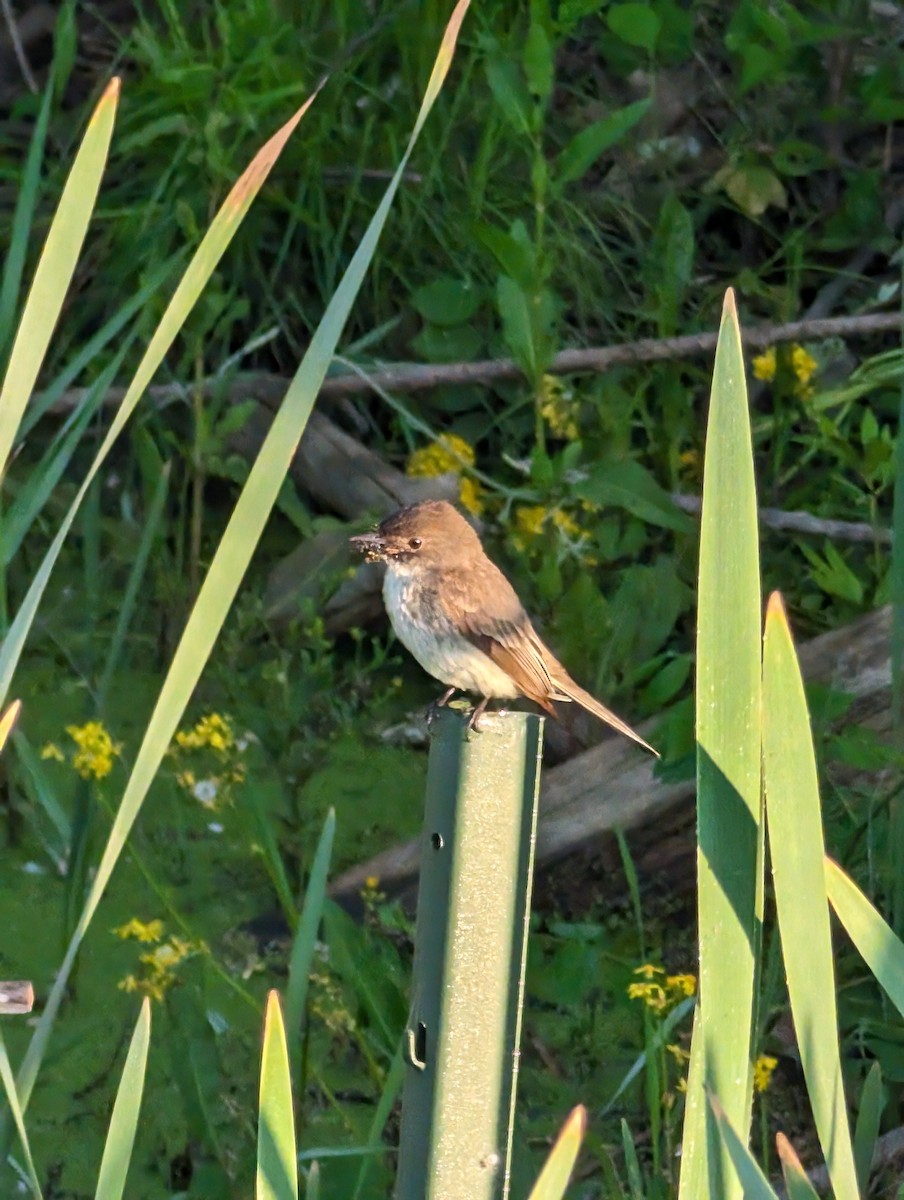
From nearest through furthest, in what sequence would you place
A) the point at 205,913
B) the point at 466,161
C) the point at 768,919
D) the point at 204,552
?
the point at 768,919 < the point at 205,913 < the point at 204,552 < the point at 466,161

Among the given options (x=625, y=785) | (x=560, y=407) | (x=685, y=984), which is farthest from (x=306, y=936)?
(x=560, y=407)

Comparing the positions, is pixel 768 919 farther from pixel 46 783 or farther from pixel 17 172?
pixel 17 172

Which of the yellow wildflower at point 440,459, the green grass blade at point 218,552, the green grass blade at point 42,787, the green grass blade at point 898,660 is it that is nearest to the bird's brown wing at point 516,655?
the green grass blade at point 898,660

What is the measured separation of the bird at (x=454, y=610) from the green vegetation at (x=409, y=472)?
1.10 feet

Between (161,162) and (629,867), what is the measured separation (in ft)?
8.25

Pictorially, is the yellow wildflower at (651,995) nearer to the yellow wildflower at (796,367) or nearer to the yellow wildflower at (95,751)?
the yellow wildflower at (95,751)

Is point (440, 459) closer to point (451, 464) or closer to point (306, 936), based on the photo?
point (451, 464)

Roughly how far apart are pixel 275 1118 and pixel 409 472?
328 centimetres

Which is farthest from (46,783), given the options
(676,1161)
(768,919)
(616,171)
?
(616,171)

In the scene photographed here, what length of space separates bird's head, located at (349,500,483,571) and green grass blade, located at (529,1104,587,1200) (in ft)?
6.48

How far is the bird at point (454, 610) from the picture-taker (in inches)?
131

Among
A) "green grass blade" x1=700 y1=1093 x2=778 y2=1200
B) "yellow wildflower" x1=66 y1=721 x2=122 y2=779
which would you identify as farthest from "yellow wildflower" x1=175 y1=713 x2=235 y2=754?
"green grass blade" x1=700 y1=1093 x2=778 y2=1200

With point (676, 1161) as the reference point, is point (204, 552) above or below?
above

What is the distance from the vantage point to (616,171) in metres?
5.43
